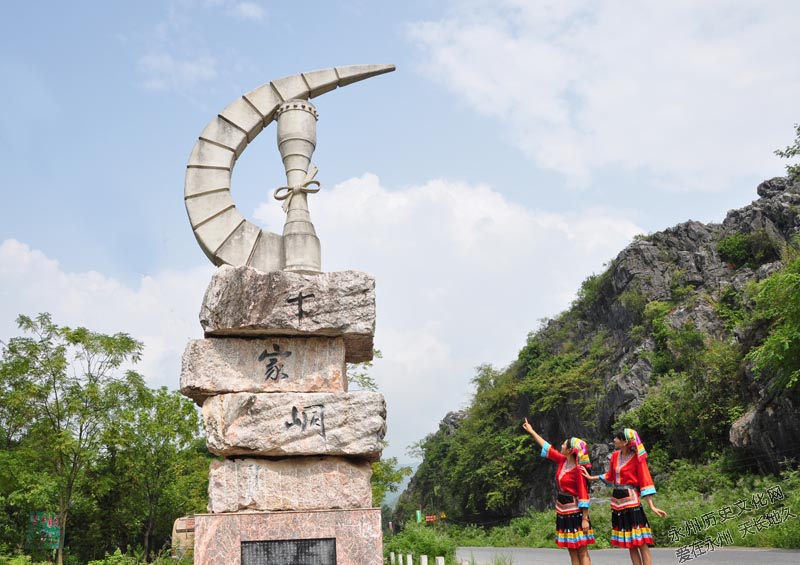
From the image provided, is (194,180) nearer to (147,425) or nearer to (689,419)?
(147,425)

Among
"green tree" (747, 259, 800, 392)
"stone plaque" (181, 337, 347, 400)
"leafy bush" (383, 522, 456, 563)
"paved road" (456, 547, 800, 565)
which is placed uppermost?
"green tree" (747, 259, 800, 392)

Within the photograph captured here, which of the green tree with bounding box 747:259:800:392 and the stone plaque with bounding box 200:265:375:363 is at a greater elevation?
the green tree with bounding box 747:259:800:392

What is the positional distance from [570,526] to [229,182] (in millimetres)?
4397

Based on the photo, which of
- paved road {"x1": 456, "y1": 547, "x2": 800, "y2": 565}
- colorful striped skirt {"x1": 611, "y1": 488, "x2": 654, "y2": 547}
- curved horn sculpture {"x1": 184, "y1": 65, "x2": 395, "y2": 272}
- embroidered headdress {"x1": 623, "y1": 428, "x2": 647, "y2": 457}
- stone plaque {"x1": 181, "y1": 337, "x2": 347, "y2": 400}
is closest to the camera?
colorful striped skirt {"x1": 611, "y1": 488, "x2": 654, "y2": 547}

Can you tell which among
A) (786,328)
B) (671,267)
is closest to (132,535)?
(786,328)

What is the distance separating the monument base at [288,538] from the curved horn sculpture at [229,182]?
2.20 metres

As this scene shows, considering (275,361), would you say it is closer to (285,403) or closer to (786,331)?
(285,403)

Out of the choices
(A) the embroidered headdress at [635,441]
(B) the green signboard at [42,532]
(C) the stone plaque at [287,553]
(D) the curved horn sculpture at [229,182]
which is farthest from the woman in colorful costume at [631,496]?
(B) the green signboard at [42,532]

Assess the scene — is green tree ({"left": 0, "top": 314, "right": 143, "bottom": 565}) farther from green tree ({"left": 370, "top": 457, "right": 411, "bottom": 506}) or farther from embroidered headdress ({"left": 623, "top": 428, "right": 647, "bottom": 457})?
embroidered headdress ({"left": 623, "top": 428, "right": 647, "bottom": 457})

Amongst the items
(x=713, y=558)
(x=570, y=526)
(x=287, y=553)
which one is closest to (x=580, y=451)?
(x=570, y=526)

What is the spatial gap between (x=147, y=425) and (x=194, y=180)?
12877 mm

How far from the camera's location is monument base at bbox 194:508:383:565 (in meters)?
4.93

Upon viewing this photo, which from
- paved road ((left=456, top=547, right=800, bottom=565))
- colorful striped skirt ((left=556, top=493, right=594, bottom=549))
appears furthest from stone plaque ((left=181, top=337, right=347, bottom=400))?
paved road ((left=456, top=547, right=800, bottom=565))

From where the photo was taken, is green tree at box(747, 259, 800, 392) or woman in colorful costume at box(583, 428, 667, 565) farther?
green tree at box(747, 259, 800, 392)
